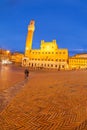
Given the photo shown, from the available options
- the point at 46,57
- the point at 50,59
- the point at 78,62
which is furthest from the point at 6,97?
the point at 78,62

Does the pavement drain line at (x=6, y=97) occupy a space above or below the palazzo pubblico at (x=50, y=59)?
below

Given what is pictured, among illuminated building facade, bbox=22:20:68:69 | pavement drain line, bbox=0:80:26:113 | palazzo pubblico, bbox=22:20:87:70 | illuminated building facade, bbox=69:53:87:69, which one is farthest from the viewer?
illuminated building facade, bbox=69:53:87:69

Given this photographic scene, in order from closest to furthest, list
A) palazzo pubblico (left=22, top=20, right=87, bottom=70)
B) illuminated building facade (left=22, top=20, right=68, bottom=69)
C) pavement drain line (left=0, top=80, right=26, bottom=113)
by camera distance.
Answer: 1. pavement drain line (left=0, top=80, right=26, bottom=113)
2. illuminated building facade (left=22, top=20, right=68, bottom=69)
3. palazzo pubblico (left=22, top=20, right=87, bottom=70)

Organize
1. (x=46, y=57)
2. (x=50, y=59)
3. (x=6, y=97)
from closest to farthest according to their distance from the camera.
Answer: (x=6, y=97)
(x=50, y=59)
(x=46, y=57)

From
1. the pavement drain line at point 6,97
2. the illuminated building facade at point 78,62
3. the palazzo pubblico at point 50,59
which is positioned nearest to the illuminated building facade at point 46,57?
the palazzo pubblico at point 50,59

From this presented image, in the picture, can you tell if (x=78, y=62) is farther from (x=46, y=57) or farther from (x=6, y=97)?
(x=6, y=97)

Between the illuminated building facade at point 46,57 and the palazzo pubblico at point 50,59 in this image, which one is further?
the palazzo pubblico at point 50,59

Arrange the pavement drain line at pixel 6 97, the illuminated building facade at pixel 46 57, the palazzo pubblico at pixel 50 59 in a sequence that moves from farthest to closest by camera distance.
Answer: the palazzo pubblico at pixel 50 59, the illuminated building facade at pixel 46 57, the pavement drain line at pixel 6 97

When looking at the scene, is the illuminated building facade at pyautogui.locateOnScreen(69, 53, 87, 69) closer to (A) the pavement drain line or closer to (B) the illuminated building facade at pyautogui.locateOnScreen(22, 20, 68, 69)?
(B) the illuminated building facade at pyautogui.locateOnScreen(22, 20, 68, 69)

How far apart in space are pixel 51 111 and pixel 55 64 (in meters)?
66.8

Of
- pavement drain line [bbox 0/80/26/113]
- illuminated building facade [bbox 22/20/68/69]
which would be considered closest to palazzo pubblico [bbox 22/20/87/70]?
illuminated building facade [bbox 22/20/68/69]

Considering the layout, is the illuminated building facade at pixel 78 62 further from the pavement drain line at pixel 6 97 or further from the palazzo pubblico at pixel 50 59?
the pavement drain line at pixel 6 97

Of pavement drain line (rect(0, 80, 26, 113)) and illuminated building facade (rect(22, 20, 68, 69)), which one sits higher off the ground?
illuminated building facade (rect(22, 20, 68, 69))

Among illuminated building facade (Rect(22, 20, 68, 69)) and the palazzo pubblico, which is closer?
illuminated building facade (Rect(22, 20, 68, 69))
